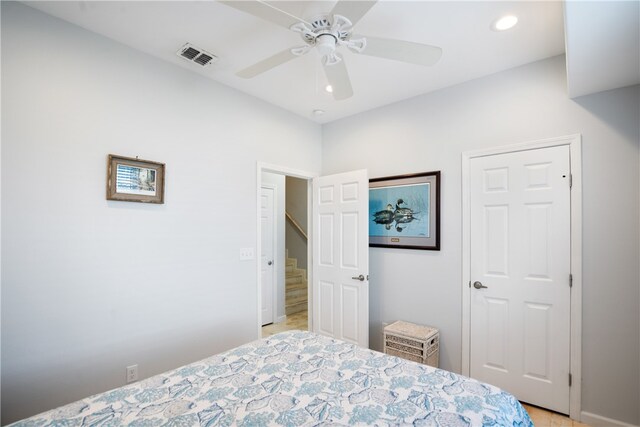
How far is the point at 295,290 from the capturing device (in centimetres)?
525

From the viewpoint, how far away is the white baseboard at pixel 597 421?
2.08 meters

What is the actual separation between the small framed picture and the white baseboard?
3333 mm

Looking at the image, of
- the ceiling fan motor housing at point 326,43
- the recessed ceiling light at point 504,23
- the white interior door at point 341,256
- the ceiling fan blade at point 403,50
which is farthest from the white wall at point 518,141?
the ceiling fan motor housing at point 326,43

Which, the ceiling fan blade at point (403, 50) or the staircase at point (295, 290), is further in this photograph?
the staircase at point (295, 290)

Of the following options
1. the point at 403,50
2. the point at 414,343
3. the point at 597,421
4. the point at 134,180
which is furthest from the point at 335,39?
the point at 597,421

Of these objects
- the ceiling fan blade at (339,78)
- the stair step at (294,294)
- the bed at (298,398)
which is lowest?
the stair step at (294,294)

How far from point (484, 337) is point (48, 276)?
3.09 m

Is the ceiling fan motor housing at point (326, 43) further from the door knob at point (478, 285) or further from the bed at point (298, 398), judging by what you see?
the door knob at point (478, 285)

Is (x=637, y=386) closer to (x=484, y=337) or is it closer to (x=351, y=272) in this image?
(x=484, y=337)

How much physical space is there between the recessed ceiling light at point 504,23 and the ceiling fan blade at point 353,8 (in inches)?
41.2

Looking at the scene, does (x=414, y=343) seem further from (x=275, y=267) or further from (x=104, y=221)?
(x=104, y=221)

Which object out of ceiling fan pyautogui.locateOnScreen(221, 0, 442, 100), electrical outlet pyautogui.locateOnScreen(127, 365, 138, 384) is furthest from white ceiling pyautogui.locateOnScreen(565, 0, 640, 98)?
electrical outlet pyautogui.locateOnScreen(127, 365, 138, 384)

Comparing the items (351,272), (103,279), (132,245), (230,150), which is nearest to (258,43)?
(230,150)

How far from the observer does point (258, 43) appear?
2.19m
